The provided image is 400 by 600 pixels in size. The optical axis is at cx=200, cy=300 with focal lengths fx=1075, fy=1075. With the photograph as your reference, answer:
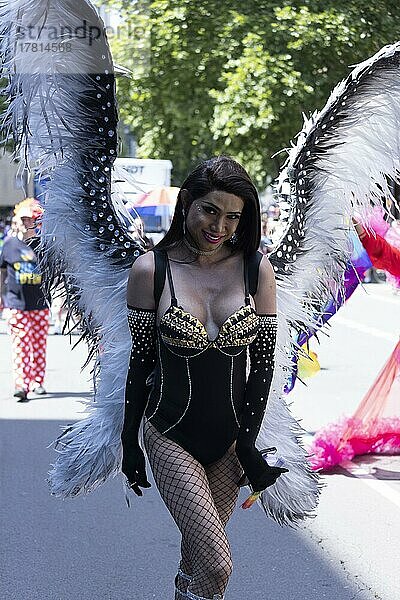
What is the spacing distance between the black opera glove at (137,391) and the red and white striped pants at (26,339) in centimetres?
635

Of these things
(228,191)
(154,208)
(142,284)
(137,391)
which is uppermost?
(228,191)

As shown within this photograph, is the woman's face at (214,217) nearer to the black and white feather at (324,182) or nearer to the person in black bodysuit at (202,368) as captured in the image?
the person in black bodysuit at (202,368)

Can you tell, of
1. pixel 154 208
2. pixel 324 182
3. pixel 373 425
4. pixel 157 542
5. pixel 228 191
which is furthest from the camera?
pixel 154 208

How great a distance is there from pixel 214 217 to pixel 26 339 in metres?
6.52

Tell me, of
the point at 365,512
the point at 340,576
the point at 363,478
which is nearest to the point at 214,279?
the point at 340,576

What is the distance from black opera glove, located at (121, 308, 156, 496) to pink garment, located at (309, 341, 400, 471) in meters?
3.64

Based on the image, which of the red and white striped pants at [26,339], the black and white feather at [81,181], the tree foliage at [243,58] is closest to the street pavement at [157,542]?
the black and white feather at [81,181]

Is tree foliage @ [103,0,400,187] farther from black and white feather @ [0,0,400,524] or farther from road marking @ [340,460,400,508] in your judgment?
black and white feather @ [0,0,400,524]

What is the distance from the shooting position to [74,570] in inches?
201

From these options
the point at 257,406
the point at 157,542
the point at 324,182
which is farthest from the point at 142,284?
the point at 157,542

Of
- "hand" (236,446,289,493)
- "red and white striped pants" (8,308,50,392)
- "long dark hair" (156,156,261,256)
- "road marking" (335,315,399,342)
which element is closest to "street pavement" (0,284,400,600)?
"long dark hair" (156,156,261,256)

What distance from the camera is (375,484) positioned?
6641 millimetres

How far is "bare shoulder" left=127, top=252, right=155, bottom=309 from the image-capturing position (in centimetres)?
350

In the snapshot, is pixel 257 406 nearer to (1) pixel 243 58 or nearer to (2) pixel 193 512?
(2) pixel 193 512
